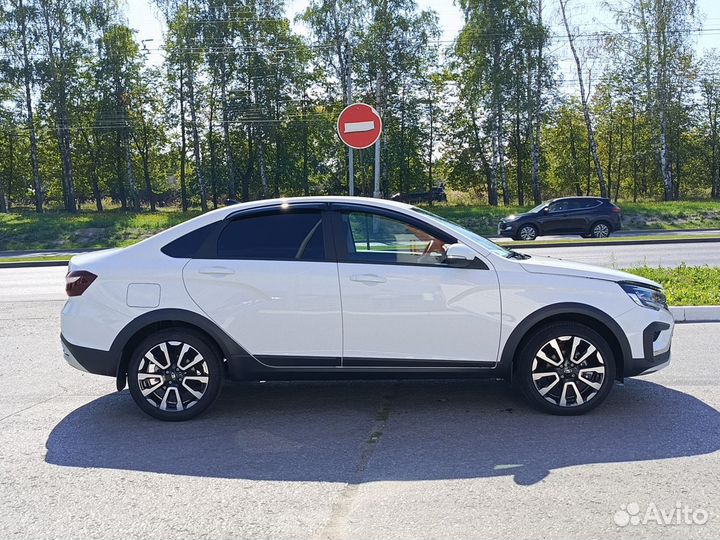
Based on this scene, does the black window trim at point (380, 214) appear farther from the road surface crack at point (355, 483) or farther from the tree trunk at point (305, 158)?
the tree trunk at point (305, 158)

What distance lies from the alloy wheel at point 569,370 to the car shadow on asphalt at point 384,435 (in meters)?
0.19

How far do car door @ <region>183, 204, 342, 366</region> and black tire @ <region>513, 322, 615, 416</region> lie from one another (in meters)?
1.43

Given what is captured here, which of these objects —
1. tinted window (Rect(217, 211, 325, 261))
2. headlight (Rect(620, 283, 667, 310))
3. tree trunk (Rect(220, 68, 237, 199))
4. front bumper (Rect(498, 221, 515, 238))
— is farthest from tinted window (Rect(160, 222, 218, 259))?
tree trunk (Rect(220, 68, 237, 199))

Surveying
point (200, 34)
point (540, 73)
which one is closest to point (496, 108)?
point (540, 73)

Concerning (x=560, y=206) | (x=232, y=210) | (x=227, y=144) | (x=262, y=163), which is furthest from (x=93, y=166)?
(x=232, y=210)

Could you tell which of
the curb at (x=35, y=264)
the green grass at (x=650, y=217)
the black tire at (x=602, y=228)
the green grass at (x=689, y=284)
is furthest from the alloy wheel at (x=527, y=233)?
the curb at (x=35, y=264)

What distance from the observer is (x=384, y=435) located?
4719mm

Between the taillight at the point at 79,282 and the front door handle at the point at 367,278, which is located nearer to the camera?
the front door handle at the point at 367,278

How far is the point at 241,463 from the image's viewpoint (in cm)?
426

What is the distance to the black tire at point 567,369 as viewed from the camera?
4934mm

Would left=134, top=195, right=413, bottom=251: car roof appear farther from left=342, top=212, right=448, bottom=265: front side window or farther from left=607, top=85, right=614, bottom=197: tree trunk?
left=607, top=85, right=614, bottom=197: tree trunk

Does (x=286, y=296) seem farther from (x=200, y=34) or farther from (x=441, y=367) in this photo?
(x=200, y=34)

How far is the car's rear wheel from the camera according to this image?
2342 centimetres

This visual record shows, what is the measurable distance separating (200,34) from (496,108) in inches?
674
